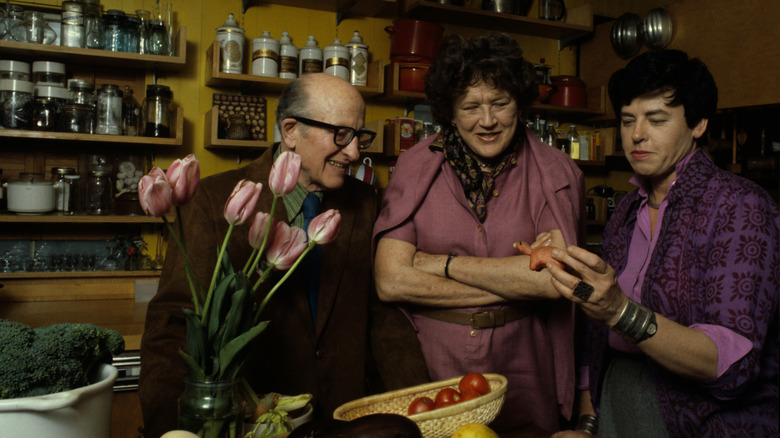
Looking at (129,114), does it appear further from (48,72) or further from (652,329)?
(652,329)

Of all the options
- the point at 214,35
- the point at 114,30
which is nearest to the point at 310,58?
the point at 214,35

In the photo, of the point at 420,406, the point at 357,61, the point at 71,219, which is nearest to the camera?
the point at 420,406

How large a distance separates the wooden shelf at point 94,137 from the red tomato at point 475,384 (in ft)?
7.89

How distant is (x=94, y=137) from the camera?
2895 millimetres

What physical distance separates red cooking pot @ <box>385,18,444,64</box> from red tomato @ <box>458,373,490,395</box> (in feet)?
8.74

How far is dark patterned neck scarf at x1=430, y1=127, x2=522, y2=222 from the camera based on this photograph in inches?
65.5

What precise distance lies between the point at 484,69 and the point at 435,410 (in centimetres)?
99

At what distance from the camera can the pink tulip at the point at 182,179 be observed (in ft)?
2.69

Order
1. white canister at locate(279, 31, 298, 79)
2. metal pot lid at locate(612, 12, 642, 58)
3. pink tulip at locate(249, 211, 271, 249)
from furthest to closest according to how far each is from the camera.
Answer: metal pot lid at locate(612, 12, 642, 58) → white canister at locate(279, 31, 298, 79) → pink tulip at locate(249, 211, 271, 249)

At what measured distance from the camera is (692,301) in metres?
1.34

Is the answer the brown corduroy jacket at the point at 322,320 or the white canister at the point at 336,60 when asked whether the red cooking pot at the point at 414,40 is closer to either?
the white canister at the point at 336,60

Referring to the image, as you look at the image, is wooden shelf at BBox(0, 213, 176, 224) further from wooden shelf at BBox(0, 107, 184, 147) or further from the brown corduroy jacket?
the brown corduroy jacket

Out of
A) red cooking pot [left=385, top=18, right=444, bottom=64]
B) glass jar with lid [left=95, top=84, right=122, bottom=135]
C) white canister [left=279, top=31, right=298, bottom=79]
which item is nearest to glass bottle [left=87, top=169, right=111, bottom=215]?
glass jar with lid [left=95, top=84, right=122, bottom=135]

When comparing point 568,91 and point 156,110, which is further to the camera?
point 568,91
